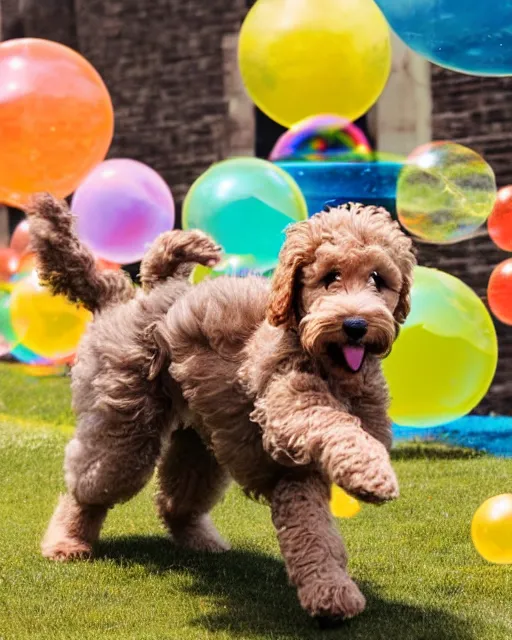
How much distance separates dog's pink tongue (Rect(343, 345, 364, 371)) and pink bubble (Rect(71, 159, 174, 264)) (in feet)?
16.3

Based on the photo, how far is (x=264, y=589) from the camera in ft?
16.8

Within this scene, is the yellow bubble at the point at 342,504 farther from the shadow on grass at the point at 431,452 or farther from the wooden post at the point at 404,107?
the wooden post at the point at 404,107

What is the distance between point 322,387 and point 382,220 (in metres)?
0.64

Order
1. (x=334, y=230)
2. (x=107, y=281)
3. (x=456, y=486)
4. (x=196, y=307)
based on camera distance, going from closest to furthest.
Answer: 1. (x=334, y=230)
2. (x=196, y=307)
3. (x=107, y=281)
4. (x=456, y=486)

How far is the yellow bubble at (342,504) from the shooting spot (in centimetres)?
609

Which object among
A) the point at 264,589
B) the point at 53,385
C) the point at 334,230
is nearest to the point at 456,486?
the point at 264,589

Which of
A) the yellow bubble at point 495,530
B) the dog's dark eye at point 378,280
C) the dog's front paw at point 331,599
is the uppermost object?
the dog's dark eye at point 378,280

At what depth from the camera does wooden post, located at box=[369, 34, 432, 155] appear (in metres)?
12.1

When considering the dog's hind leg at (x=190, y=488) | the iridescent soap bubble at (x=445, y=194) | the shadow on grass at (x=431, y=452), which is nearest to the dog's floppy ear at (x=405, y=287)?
the dog's hind leg at (x=190, y=488)

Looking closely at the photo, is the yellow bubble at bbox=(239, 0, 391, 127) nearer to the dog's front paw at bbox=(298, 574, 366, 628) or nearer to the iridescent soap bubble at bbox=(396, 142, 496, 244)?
the iridescent soap bubble at bbox=(396, 142, 496, 244)

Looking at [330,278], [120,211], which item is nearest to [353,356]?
[330,278]

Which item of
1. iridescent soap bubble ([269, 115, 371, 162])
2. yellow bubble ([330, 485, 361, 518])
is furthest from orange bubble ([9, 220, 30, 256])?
yellow bubble ([330, 485, 361, 518])

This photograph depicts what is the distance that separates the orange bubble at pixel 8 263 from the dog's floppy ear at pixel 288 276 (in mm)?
6569

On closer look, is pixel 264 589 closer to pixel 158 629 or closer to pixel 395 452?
pixel 158 629
